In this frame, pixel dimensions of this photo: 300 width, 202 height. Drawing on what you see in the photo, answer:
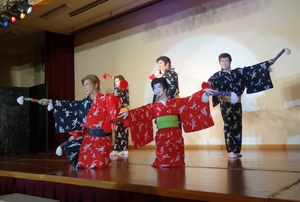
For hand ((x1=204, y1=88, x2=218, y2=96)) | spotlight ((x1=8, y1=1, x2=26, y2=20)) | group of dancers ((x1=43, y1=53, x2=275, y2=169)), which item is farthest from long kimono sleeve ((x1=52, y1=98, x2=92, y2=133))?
spotlight ((x1=8, y1=1, x2=26, y2=20))

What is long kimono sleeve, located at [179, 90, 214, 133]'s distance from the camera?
2.80m

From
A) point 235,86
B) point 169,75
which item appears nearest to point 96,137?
point 235,86

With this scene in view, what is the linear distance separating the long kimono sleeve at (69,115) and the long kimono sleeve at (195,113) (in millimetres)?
942

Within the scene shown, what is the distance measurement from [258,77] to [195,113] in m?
1.19

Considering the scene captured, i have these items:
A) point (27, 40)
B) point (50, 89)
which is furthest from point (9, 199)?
point (27, 40)

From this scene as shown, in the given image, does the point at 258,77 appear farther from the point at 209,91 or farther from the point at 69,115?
the point at 69,115

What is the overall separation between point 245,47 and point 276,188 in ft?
12.6

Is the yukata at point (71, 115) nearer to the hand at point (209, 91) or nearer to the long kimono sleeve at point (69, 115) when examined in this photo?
the long kimono sleeve at point (69, 115)

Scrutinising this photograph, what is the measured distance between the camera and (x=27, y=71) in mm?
9492

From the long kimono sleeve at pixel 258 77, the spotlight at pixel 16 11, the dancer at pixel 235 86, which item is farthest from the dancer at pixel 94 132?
the spotlight at pixel 16 11

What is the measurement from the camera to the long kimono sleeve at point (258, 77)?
11.8 feet

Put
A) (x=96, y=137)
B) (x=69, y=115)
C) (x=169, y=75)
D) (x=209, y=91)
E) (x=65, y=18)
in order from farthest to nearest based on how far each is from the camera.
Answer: (x=65, y=18), (x=169, y=75), (x=69, y=115), (x=96, y=137), (x=209, y=91)

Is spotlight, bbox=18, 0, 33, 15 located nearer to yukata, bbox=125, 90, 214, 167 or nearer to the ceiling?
the ceiling

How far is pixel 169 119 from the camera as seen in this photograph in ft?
9.16
